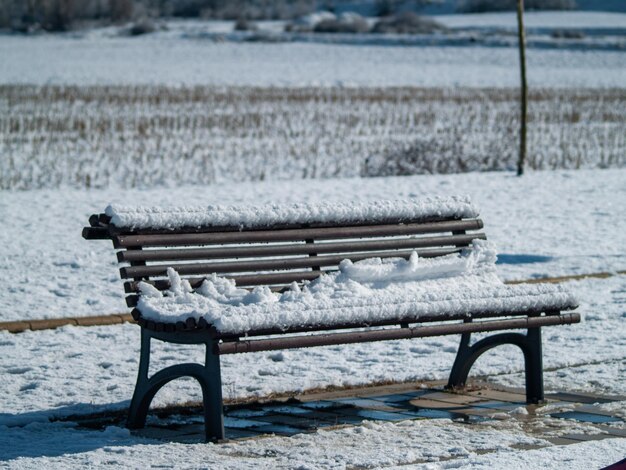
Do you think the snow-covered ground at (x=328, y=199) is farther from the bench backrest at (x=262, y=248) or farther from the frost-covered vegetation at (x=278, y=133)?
the bench backrest at (x=262, y=248)

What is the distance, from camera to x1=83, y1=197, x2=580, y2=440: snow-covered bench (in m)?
4.89

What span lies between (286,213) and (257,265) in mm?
305

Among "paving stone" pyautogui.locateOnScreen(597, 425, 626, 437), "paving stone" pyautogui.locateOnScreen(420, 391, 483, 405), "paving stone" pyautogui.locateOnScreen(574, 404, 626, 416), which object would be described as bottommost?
"paving stone" pyautogui.locateOnScreen(420, 391, 483, 405)

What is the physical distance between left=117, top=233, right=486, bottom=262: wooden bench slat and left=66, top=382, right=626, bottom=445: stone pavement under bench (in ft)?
2.37

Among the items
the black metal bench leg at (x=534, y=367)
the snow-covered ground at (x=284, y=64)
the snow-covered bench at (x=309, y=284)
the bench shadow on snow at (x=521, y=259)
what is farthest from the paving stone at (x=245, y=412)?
the snow-covered ground at (x=284, y=64)

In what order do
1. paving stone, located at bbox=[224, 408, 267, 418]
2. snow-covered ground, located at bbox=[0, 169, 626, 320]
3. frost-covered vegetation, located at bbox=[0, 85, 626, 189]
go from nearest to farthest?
1. paving stone, located at bbox=[224, 408, 267, 418]
2. snow-covered ground, located at bbox=[0, 169, 626, 320]
3. frost-covered vegetation, located at bbox=[0, 85, 626, 189]

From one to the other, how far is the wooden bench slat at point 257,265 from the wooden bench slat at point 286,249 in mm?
31

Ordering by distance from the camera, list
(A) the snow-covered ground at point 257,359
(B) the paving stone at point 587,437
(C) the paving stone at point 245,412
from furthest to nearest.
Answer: (C) the paving stone at point 245,412 → (B) the paving stone at point 587,437 → (A) the snow-covered ground at point 257,359

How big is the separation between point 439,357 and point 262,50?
2056 inches

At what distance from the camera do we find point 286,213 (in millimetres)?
5695

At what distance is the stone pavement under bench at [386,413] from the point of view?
203 inches

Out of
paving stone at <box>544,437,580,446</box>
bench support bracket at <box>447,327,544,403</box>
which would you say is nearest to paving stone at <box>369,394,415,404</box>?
bench support bracket at <box>447,327,544,403</box>

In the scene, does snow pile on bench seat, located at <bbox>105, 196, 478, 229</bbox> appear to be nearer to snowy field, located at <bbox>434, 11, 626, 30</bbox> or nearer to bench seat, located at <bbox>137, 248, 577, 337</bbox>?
bench seat, located at <bbox>137, 248, 577, 337</bbox>

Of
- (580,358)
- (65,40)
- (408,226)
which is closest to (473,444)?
(408,226)
